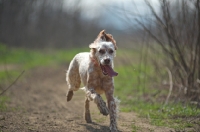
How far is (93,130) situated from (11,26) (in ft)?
61.8

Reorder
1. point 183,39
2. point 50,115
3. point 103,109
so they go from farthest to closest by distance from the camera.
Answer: point 183,39, point 50,115, point 103,109

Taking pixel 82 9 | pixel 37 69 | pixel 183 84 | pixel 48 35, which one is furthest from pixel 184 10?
pixel 82 9

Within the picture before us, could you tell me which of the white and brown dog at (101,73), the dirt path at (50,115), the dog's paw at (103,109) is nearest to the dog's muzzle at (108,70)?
the white and brown dog at (101,73)

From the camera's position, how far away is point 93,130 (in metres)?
6.05

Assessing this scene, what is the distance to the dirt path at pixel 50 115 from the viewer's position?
6.06m

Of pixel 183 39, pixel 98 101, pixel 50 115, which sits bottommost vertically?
pixel 50 115

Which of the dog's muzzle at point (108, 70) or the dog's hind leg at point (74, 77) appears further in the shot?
the dog's hind leg at point (74, 77)

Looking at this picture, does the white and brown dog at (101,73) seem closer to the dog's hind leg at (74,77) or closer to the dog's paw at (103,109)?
the dog's paw at (103,109)

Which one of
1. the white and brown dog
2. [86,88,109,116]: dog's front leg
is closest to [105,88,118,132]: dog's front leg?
the white and brown dog

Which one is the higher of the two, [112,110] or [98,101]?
[98,101]

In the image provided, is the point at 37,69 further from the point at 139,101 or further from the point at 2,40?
the point at 139,101

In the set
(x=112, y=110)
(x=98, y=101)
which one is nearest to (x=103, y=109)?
(x=98, y=101)

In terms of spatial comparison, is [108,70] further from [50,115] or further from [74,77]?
[50,115]

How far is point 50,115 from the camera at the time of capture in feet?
24.2
